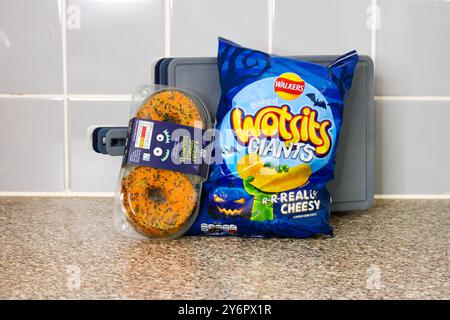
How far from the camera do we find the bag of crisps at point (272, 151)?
0.87m

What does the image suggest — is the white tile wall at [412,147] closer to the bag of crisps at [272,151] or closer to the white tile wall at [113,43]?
the bag of crisps at [272,151]

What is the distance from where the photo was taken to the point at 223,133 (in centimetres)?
89

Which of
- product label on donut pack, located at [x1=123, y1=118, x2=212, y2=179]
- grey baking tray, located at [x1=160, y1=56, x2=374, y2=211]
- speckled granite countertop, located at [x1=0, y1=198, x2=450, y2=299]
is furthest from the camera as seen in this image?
grey baking tray, located at [x1=160, y1=56, x2=374, y2=211]

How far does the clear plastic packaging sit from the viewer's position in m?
0.86

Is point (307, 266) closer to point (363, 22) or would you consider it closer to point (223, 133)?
point (223, 133)

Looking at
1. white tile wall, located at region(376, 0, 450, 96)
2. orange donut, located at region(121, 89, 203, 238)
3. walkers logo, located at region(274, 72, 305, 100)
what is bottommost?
orange donut, located at region(121, 89, 203, 238)

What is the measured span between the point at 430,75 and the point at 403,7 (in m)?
0.12

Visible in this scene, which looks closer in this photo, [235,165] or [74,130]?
[235,165]

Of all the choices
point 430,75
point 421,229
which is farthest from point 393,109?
point 421,229

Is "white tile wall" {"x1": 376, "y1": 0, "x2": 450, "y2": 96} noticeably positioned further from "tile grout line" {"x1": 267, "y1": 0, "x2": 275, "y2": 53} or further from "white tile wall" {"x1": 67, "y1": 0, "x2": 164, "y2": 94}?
"white tile wall" {"x1": 67, "y1": 0, "x2": 164, "y2": 94}

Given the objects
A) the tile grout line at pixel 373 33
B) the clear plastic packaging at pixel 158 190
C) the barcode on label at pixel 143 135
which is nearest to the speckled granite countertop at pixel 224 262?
the clear plastic packaging at pixel 158 190

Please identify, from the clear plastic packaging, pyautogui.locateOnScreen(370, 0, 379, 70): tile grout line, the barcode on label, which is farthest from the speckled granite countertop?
pyautogui.locateOnScreen(370, 0, 379, 70): tile grout line

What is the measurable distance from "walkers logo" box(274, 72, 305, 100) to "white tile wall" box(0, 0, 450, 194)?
208 mm

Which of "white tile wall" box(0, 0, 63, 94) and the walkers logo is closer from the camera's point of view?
the walkers logo
